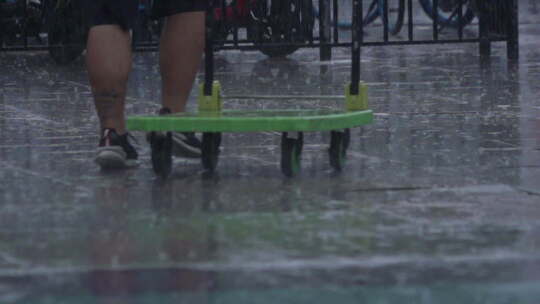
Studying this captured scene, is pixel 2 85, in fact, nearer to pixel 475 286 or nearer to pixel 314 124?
pixel 314 124

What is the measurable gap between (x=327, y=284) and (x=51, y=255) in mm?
806

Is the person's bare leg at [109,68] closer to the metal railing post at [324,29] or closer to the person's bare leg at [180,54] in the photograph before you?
the person's bare leg at [180,54]

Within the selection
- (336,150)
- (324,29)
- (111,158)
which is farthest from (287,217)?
(324,29)

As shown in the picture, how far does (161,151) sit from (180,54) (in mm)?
604

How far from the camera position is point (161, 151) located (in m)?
4.93

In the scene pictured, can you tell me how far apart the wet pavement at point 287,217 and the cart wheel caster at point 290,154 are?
41mm

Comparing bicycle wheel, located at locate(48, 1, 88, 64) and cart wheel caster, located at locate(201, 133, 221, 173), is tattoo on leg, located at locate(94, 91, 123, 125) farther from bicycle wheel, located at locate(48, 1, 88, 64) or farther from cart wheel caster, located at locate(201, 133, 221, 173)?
bicycle wheel, located at locate(48, 1, 88, 64)

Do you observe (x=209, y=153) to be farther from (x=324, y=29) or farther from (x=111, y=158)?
(x=324, y=29)

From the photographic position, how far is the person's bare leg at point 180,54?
17.6ft

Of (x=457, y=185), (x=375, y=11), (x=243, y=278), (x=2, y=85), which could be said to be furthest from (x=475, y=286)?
(x=375, y=11)

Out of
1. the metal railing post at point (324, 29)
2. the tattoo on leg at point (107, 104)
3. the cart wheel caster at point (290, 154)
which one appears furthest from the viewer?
the metal railing post at point (324, 29)

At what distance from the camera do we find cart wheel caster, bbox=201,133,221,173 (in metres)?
5.04

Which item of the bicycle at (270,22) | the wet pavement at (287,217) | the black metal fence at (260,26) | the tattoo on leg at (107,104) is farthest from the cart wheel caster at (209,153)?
the bicycle at (270,22)

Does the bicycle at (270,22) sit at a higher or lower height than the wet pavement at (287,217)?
higher
